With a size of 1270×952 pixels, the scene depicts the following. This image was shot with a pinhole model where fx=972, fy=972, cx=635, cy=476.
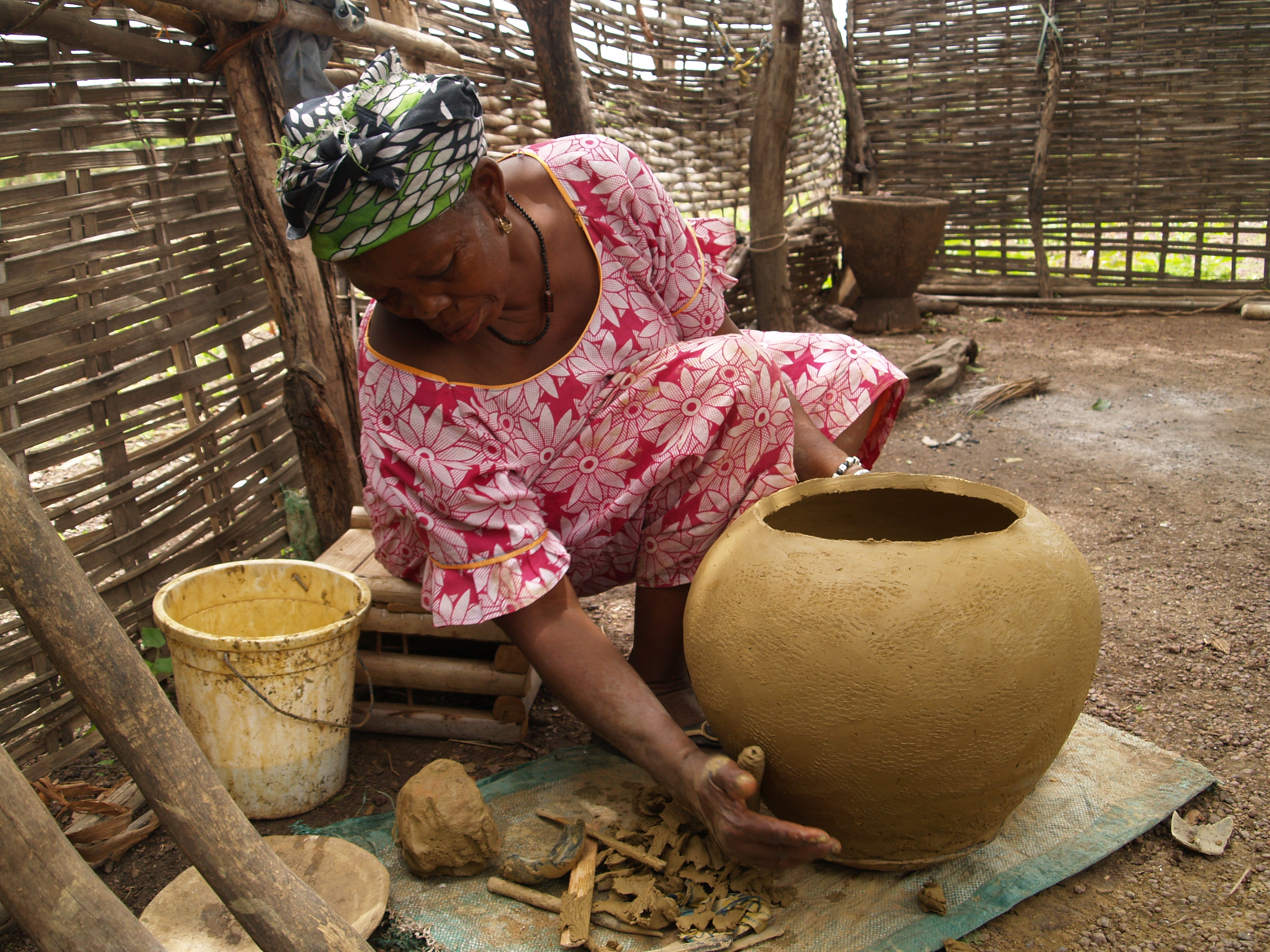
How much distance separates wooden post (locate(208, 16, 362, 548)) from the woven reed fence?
6235mm

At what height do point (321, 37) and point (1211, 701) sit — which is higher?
point (321, 37)

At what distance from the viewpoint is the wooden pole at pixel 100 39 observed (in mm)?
2143

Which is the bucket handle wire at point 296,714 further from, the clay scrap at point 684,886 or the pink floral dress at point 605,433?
the clay scrap at point 684,886

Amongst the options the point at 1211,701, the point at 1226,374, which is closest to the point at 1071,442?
the point at 1226,374

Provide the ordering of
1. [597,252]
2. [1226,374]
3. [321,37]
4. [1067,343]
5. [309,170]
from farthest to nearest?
[1067,343]
[1226,374]
[321,37]
[597,252]
[309,170]

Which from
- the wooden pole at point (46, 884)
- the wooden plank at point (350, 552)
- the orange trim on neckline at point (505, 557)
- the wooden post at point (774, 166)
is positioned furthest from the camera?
the wooden post at point (774, 166)

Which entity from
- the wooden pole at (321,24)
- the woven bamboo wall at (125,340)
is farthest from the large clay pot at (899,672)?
the wooden pole at (321,24)

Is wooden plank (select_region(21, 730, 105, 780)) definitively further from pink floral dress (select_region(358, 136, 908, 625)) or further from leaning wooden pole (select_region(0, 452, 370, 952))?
leaning wooden pole (select_region(0, 452, 370, 952))

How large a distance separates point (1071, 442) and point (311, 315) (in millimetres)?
3242

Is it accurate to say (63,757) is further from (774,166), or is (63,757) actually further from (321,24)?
(774,166)

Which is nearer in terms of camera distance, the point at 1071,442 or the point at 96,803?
the point at 96,803

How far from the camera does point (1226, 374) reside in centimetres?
518

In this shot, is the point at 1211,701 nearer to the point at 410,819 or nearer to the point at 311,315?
the point at 410,819

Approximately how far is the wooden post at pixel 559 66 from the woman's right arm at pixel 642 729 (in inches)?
80.9
